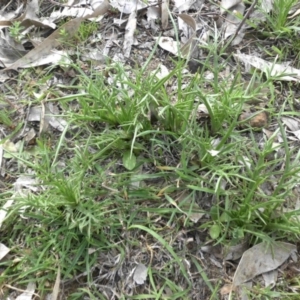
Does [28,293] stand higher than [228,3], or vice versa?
[228,3]

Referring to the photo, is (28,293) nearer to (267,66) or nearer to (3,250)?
(3,250)

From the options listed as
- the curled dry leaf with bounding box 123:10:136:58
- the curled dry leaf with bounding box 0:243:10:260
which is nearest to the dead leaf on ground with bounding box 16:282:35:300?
the curled dry leaf with bounding box 0:243:10:260

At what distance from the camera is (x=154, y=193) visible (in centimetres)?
166

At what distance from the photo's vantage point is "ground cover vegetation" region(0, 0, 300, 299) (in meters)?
1.56

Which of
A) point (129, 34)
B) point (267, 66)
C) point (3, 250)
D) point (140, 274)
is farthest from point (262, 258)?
point (129, 34)

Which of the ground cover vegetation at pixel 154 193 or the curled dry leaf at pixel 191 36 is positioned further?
the curled dry leaf at pixel 191 36

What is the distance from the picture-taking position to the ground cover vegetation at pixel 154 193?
156 cm

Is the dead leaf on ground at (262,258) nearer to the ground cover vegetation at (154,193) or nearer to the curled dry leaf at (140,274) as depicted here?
the ground cover vegetation at (154,193)

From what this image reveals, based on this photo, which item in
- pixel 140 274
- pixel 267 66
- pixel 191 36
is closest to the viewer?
pixel 140 274

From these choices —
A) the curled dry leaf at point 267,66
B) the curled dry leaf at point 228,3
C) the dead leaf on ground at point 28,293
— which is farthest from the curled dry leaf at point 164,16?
the dead leaf on ground at point 28,293

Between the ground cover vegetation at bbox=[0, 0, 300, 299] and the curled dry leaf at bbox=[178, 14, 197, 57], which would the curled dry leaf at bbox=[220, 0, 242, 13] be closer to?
the curled dry leaf at bbox=[178, 14, 197, 57]

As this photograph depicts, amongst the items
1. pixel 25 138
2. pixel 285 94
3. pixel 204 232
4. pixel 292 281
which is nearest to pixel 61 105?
pixel 25 138

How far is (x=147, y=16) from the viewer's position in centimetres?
211

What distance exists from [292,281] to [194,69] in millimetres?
927
